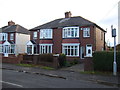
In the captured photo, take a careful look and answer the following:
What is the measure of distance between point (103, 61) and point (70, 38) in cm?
1147

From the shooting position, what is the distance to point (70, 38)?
25203mm

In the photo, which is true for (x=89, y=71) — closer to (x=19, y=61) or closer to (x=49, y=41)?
(x=19, y=61)

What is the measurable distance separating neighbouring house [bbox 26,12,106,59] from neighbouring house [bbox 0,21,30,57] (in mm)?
6746

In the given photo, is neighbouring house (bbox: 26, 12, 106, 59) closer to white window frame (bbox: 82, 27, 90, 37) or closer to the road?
white window frame (bbox: 82, 27, 90, 37)

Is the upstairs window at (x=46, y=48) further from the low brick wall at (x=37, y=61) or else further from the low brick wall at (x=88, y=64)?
the low brick wall at (x=88, y=64)

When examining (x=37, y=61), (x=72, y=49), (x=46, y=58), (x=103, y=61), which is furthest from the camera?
(x=72, y=49)

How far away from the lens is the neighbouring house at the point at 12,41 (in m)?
34.5

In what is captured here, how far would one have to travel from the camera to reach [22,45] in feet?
121

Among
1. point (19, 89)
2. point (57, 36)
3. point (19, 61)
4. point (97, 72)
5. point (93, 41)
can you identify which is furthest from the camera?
point (57, 36)

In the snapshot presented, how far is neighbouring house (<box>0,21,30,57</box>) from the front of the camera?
3450cm

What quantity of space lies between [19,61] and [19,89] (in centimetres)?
1422

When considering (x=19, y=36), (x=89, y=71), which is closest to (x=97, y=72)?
(x=89, y=71)

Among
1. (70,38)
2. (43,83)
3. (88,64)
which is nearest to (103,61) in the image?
(88,64)

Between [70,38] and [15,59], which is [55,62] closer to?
[15,59]
